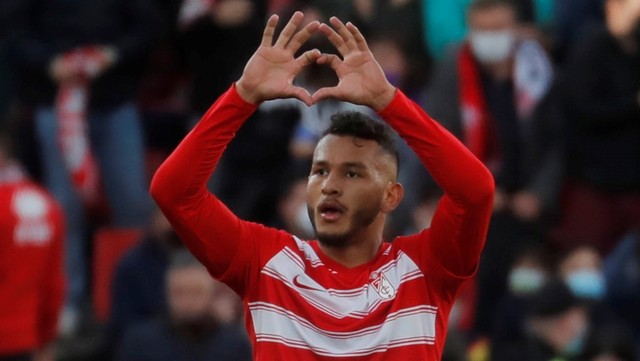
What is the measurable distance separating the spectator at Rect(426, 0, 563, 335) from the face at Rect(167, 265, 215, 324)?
1858mm

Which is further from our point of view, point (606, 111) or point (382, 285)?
point (606, 111)

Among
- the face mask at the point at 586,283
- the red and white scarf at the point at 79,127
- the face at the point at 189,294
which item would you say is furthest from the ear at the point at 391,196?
the red and white scarf at the point at 79,127

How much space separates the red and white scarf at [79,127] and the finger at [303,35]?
501 cm

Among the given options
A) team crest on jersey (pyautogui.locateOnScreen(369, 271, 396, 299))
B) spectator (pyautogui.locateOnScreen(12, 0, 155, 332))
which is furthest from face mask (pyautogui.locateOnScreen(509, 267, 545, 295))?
team crest on jersey (pyautogui.locateOnScreen(369, 271, 396, 299))

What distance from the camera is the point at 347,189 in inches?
226

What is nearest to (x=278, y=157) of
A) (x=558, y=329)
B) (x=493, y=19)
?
(x=493, y=19)

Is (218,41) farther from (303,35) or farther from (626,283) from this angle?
(303,35)

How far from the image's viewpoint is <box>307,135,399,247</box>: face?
18.8 ft

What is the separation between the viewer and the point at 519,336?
9133 millimetres

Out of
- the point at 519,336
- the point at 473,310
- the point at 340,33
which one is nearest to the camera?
the point at 340,33

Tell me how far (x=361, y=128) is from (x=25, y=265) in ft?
12.7

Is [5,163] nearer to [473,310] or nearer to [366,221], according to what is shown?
[473,310]

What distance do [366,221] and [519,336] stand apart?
3501 mm

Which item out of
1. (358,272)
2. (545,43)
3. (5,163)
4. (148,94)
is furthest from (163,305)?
(358,272)
